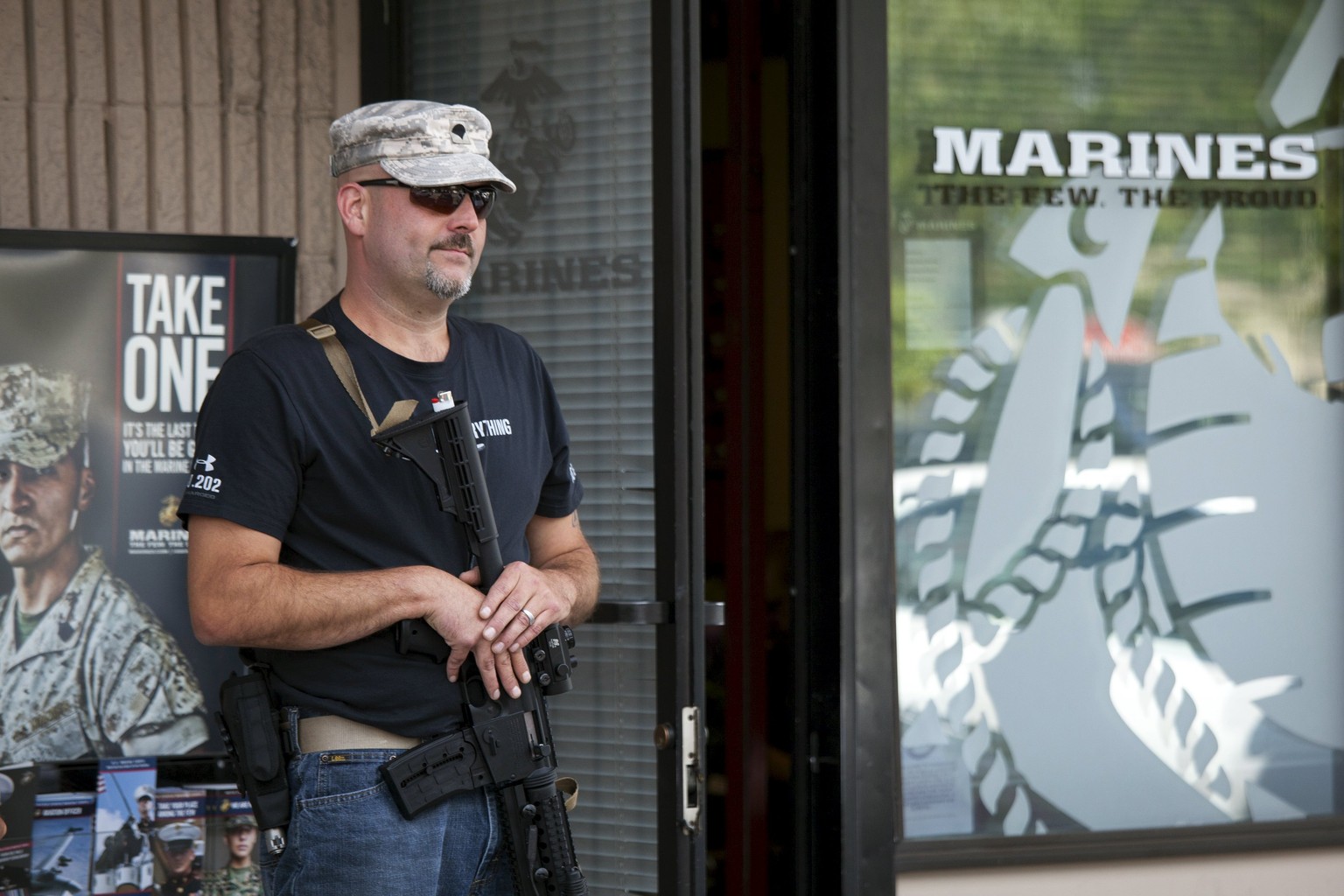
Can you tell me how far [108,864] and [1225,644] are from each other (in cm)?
287

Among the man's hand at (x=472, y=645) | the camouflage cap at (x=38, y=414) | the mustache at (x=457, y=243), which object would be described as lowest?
the man's hand at (x=472, y=645)

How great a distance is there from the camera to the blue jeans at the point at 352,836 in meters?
2.16

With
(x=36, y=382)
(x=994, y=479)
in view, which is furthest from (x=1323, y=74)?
(x=36, y=382)

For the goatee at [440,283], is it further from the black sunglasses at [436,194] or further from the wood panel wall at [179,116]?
the wood panel wall at [179,116]

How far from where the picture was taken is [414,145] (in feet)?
7.79

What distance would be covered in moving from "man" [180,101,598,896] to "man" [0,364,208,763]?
3.49ft

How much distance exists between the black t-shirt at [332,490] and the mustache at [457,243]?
200mm

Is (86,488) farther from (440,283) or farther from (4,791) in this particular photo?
(440,283)

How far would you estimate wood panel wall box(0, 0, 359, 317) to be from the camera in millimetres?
3473

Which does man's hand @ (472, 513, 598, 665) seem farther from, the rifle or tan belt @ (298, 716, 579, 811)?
tan belt @ (298, 716, 579, 811)

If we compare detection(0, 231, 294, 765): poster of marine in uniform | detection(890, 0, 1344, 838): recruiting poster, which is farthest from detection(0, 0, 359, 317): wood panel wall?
detection(890, 0, 1344, 838): recruiting poster

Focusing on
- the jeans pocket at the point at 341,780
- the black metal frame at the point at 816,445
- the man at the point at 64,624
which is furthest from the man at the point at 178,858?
the black metal frame at the point at 816,445

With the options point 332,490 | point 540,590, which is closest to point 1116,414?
point 540,590

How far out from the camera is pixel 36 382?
3.15 meters
